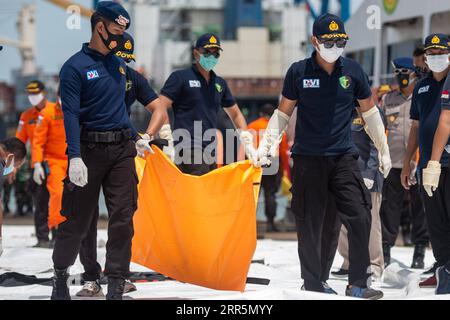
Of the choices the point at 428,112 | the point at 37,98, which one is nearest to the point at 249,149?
the point at 428,112

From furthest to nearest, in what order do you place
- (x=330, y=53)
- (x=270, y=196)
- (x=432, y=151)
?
(x=270, y=196)
(x=432, y=151)
(x=330, y=53)

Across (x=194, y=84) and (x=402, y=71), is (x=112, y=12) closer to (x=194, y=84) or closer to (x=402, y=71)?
(x=194, y=84)

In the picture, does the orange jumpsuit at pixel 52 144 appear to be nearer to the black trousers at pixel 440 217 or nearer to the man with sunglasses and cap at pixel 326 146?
the man with sunglasses and cap at pixel 326 146

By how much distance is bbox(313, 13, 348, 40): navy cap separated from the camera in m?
5.93

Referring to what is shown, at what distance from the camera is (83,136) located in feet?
18.8

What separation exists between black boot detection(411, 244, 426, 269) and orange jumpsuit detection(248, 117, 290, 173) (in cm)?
435

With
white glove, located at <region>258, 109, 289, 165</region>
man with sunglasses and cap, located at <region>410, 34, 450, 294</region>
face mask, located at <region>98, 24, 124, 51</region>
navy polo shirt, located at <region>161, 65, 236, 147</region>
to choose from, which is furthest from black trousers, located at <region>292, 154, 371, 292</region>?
navy polo shirt, located at <region>161, 65, 236, 147</region>

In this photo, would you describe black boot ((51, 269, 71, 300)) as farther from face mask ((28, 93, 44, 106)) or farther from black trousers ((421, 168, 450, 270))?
face mask ((28, 93, 44, 106))

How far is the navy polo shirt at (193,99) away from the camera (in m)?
7.64

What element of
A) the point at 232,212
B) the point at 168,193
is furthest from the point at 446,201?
the point at 168,193

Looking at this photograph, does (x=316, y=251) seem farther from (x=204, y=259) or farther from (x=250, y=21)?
(x=250, y=21)

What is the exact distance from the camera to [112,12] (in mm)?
5645

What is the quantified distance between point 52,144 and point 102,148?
4.12m

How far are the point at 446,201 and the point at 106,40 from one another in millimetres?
2542
